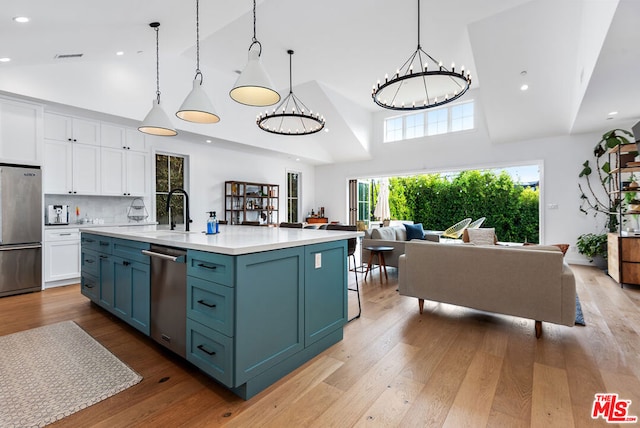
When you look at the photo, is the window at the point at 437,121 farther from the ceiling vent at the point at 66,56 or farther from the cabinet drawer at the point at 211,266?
the cabinet drawer at the point at 211,266

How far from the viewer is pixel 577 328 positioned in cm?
286

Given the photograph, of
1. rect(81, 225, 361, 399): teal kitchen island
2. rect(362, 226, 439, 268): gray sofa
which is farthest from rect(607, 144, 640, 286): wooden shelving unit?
rect(81, 225, 361, 399): teal kitchen island

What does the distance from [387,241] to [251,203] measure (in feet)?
13.1

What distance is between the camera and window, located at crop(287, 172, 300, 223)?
359 inches

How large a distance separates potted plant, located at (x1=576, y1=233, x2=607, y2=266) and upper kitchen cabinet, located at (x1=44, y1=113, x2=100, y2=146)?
29.0 feet

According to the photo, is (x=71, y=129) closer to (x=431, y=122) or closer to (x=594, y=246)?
(x=431, y=122)

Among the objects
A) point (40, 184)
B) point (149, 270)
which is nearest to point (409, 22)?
point (149, 270)

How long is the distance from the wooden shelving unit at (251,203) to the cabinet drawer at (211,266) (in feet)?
16.5

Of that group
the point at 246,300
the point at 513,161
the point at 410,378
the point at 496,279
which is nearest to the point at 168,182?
the point at 246,300

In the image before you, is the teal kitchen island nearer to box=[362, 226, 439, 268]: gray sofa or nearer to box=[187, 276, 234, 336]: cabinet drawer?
box=[187, 276, 234, 336]: cabinet drawer

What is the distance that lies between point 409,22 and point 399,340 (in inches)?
170

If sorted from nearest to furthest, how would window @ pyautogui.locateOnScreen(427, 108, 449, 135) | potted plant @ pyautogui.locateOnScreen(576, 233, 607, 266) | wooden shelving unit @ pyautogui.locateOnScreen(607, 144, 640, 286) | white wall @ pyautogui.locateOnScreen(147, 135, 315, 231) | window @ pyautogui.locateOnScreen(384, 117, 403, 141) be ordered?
wooden shelving unit @ pyautogui.locateOnScreen(607, 144, 640, 286), potted plant @ pyautogui.locateOnScreen(576, 233, 607, 266), white wall @ pyautogui.locateOnScreen(147, 135, 315, 231), window @ pyautogui.locateOnScreen(427, 108, 449, 135), window @ pyautogui.locateOnScreen(384, 117, 403, 141)

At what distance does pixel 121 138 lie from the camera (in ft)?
16.8

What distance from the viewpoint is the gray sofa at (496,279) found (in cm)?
255
